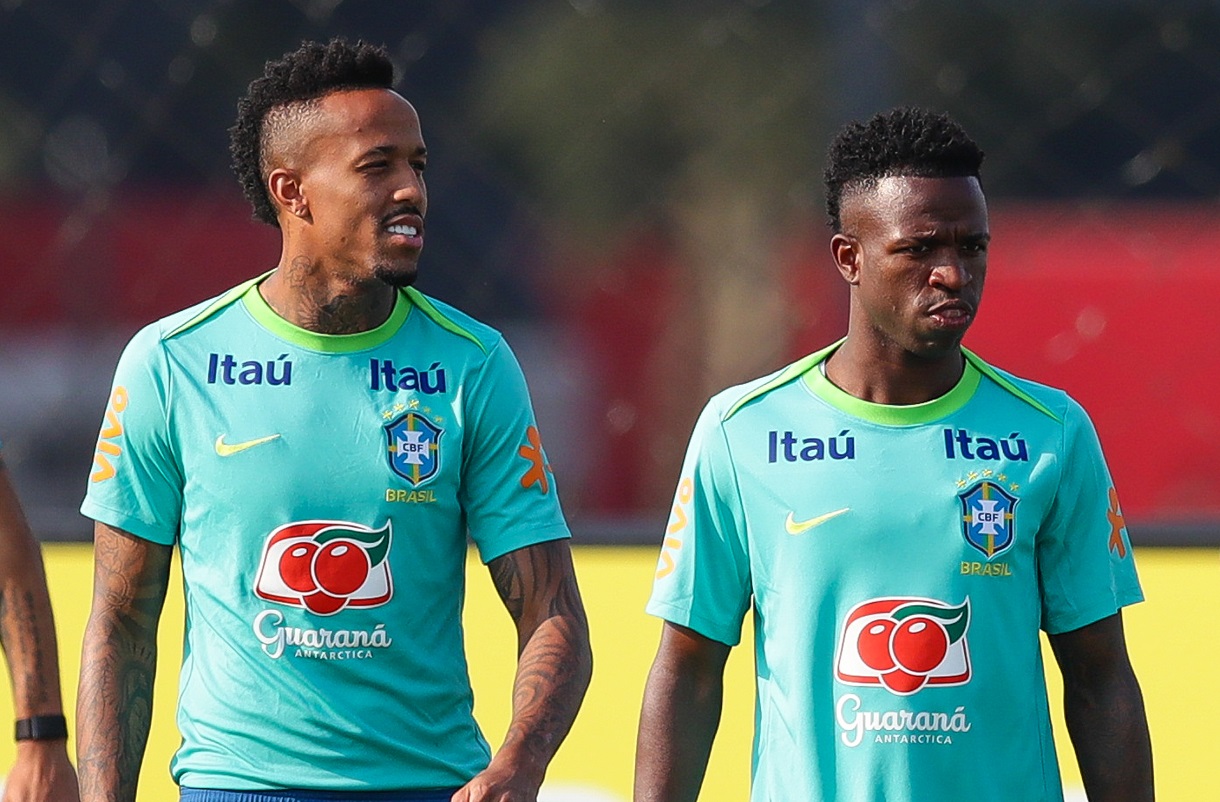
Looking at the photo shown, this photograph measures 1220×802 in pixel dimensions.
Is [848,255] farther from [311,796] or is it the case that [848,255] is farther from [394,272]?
[311,796]

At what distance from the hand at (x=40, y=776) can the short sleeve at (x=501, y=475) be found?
82 cm

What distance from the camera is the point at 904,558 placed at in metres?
2.65

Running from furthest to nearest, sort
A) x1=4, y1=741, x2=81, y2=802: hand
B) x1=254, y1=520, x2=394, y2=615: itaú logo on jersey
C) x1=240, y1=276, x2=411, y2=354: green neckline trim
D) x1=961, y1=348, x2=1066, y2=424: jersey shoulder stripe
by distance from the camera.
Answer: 1. x1=4, y1=741, x2=81, y2=802: hand
2. x1=240, y1=276, x2=411, y2=354: green neckline trim
3. x1=254, y1=520, x2=394, y2=615: itaú logo on jersey
4. x1=961, y1=348, x2=1066, y2=424: jersey shoulder stripe

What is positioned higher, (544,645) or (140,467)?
(140,467)

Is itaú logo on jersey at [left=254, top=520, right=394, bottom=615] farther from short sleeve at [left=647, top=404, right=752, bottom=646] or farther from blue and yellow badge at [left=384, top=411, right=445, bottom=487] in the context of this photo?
short sleeve at [left=647, top=404, right=752, bottom=646]

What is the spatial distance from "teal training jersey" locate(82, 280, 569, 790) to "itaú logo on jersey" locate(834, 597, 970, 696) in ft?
1.78

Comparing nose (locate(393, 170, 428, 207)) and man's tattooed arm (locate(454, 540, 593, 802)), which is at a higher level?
nose (locate(393, 170, 428, 207))

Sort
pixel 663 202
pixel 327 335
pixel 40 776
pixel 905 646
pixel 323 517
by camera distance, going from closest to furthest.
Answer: pixel 905 646
pixel 323 517
pixel 327 335
pixel 40 776
pixel 663 202

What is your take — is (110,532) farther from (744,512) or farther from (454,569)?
(744,512)

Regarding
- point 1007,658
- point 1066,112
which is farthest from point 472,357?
point 1066,112

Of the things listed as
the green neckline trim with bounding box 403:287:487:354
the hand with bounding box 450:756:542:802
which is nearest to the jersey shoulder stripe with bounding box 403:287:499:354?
the green neckline trim with bounding box 403:287:487:354

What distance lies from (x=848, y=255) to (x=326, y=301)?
0.82m

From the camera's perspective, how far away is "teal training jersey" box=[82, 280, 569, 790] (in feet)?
9.32

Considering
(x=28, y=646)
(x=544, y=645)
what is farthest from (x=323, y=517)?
(x=28, y=646)
